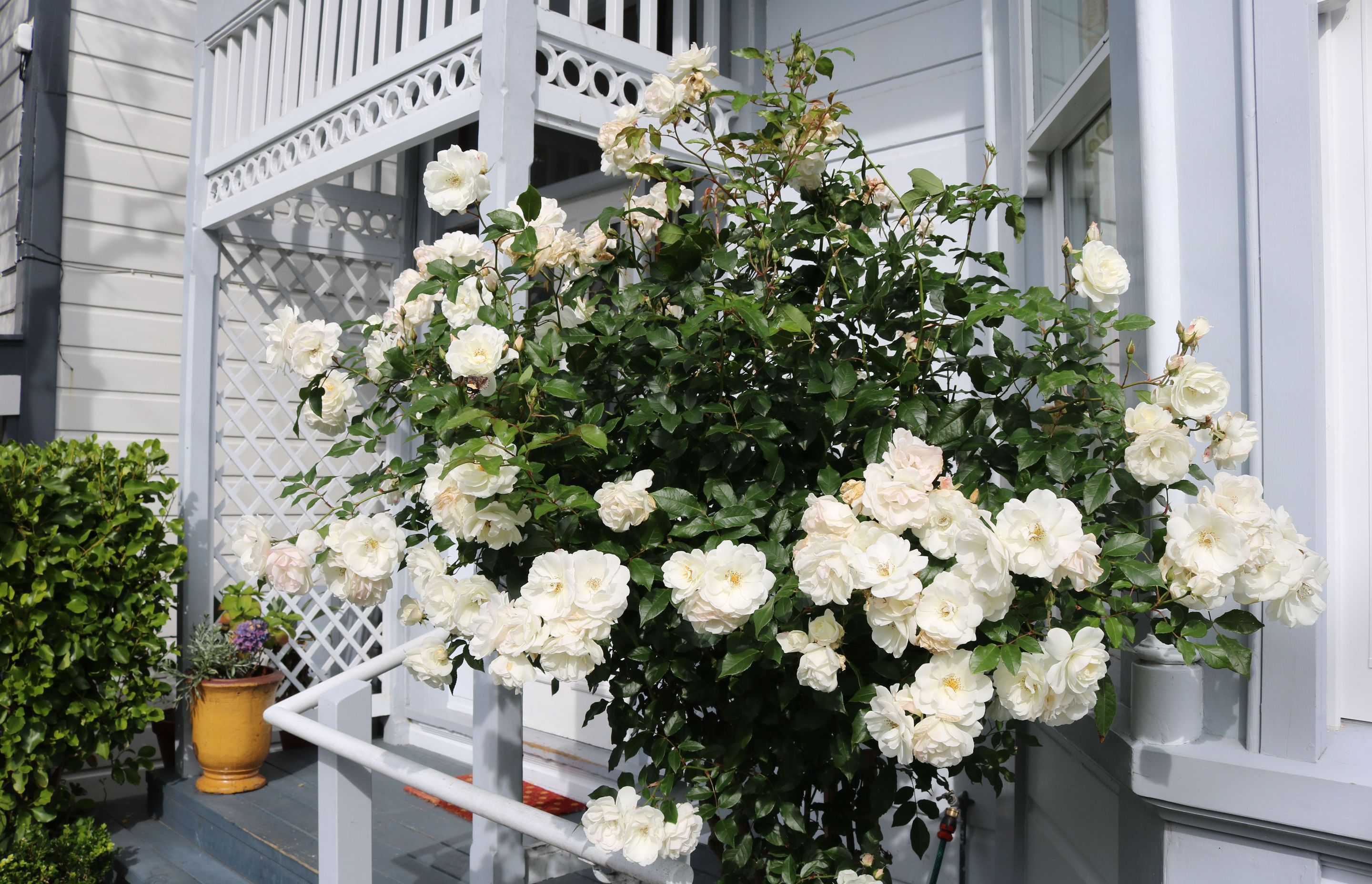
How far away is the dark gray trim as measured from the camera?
409cm

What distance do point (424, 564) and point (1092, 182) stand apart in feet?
5.09

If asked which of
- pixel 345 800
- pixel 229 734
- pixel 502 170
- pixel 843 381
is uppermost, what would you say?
pixel 502 170

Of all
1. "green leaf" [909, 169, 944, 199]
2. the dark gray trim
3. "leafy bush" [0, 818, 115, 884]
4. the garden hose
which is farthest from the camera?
the dark gray trim

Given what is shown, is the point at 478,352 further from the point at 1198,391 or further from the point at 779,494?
the point at 1198,391

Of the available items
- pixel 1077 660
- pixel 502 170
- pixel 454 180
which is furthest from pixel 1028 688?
pixel 502 170

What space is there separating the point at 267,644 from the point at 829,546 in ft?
12.3

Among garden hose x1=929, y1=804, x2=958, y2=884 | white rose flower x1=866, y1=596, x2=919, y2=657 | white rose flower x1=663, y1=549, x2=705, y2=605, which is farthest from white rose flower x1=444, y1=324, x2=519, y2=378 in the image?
garden hose x1=929, y1=804, x2=958, y2=884

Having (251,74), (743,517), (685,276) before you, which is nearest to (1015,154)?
(685,276)

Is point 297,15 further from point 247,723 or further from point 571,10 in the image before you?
point 247,723

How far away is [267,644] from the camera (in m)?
4.06

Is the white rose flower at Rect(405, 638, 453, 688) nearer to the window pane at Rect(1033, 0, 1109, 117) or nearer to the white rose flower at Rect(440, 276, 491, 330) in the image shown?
the white rose flower at Rect(440, 276, 491, 330)

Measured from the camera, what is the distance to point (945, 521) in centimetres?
104

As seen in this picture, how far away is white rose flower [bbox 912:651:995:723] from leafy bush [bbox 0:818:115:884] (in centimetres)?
330

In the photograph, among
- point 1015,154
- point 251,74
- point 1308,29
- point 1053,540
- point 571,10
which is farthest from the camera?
point 251,74
